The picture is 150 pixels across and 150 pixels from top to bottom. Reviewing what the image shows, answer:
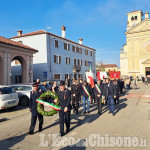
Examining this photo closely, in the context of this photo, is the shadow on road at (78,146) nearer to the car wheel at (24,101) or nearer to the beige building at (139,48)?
the car wheel at (24,101)

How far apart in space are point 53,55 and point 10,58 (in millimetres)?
11496

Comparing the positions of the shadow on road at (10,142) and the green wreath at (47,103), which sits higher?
the green wreath at (47,103)

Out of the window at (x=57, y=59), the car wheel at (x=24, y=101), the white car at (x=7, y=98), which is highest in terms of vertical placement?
the window at (x=57, y=59)

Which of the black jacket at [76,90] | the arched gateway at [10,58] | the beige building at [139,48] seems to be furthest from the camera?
the beige building at [139,48]

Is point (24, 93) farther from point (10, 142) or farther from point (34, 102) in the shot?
point (10, 142)

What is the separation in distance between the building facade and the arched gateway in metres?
3.58

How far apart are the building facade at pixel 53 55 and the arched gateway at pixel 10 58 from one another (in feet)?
11.8

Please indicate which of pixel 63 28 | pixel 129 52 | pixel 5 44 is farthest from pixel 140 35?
pixel 5 44

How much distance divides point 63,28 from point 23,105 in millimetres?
27562

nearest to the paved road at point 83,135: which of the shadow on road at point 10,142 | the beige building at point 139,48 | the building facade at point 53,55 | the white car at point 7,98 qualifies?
the shadow on road at point 10,142

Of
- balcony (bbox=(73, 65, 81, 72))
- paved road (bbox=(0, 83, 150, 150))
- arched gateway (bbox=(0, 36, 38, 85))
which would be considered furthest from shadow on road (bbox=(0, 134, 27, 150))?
balcony (bbox=(73, 65, 81, 72))

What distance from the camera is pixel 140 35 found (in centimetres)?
5106

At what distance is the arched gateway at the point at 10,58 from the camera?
16812mm

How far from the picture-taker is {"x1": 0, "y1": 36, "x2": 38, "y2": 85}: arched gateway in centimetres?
1681
